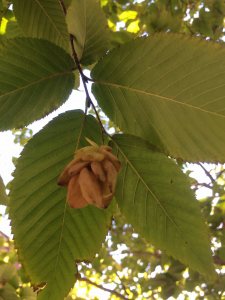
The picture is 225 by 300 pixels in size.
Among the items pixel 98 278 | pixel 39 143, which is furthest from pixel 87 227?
pixel 98 278

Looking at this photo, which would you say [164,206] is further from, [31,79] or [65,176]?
[31,79]

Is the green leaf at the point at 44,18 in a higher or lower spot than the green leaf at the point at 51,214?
higher

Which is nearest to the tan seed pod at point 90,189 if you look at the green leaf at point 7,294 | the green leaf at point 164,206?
the green leaf at point 164,206

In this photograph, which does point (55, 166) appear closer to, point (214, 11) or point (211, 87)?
point (211, 87)

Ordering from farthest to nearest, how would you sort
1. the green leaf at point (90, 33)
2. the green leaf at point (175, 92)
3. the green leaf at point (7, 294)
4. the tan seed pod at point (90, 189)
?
1. the green leaf at point (7, 294)
2. the green leaf at point (90, 33)
3. the green leaf at point (175, 92)
4. the tan seed pod at point (90, 189)

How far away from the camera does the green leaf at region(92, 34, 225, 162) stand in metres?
0.71

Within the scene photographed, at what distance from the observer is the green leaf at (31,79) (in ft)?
2.60

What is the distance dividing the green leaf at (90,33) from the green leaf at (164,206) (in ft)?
0.70

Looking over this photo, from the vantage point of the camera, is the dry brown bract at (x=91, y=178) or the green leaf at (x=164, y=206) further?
the green leaf at (x=164, y=206)

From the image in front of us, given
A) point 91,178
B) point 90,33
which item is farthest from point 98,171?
point 90,33

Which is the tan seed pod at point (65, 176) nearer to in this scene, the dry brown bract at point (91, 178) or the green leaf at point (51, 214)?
the dry brown bract at point (91, 178)

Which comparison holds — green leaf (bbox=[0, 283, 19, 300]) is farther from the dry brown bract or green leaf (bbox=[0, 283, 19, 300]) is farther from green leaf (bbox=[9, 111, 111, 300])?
the dry brown bract

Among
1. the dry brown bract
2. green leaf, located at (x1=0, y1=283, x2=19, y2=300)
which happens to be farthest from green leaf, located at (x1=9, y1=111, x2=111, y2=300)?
green leaf, located at (x1=0, y1=283, x2=19, y2=300)

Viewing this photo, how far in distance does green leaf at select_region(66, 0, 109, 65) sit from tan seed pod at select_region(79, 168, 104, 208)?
34 cm
